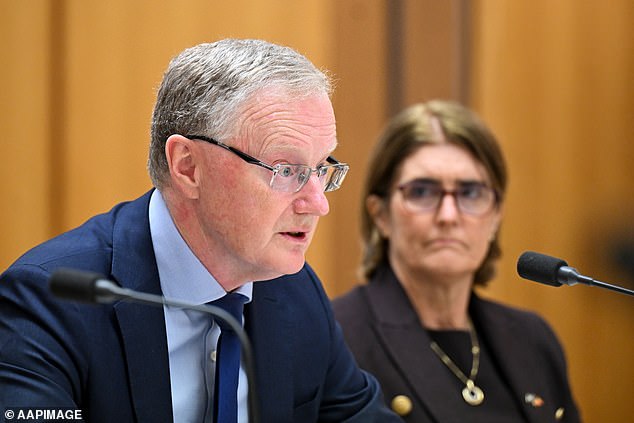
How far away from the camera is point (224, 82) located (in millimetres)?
1706

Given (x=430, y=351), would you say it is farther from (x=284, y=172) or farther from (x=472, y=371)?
(x=284, y=172)

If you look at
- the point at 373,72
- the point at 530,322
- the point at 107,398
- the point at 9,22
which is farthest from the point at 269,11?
the point at 107,398

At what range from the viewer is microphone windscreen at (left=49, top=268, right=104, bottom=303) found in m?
1.33

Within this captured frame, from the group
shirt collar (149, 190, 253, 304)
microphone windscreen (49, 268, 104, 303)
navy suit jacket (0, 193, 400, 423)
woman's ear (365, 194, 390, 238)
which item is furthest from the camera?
woman's ear (365, 194, 390, 238)

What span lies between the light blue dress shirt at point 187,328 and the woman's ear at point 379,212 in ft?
3.86

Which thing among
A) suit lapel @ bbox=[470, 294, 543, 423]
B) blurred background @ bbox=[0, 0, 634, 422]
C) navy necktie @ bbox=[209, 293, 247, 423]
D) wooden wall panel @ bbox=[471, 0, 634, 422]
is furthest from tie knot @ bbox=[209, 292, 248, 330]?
wooden wall panel @ bbox=[471, 0, 634, 422]

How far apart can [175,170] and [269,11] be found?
1.82 meters

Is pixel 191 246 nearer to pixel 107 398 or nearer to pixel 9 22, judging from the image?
pixel 107 398

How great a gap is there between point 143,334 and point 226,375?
0.60 ft

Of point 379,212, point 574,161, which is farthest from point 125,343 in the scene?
point 574,161

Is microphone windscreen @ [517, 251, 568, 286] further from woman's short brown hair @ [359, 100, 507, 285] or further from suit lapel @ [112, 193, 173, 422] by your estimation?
woman's short brown hair @ [359, 100, 507, 285]

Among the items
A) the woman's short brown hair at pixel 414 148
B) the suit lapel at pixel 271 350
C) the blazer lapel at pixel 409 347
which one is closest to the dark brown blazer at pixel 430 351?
the blazer lapel at pixel 409 347

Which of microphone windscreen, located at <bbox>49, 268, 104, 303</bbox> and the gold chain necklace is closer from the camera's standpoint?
microphone windscreen, located at <bbox>49, 268, 104, 303</bbox>

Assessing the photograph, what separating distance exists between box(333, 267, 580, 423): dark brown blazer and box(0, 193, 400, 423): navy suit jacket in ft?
1.75
